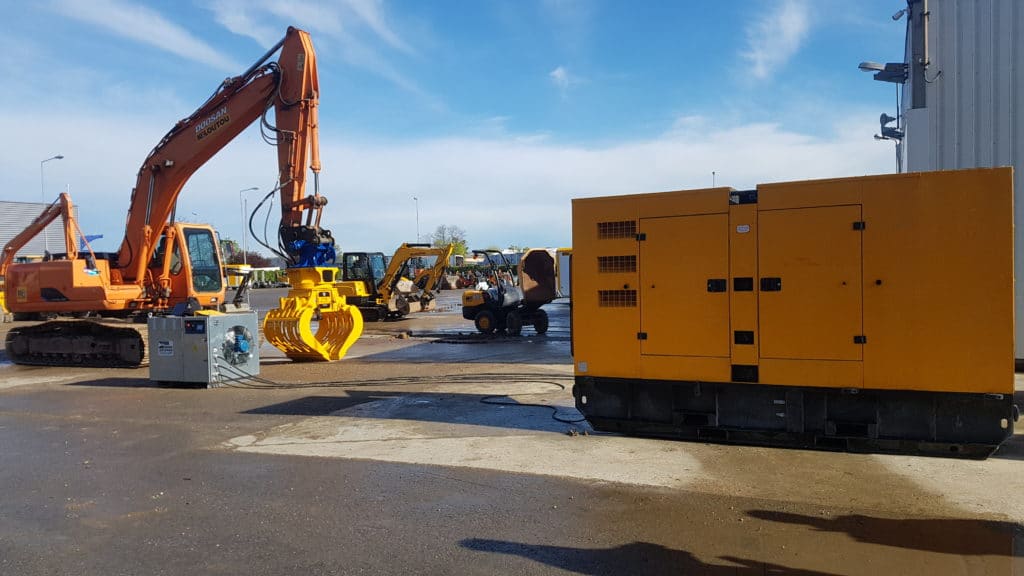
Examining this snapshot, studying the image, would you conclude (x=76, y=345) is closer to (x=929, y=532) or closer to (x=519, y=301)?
(x=519, y=301)

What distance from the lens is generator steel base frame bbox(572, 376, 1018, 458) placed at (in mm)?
6359

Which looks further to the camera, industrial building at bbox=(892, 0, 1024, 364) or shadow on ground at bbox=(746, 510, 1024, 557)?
industrial building at bbox=(892, 0, 1024, 364)

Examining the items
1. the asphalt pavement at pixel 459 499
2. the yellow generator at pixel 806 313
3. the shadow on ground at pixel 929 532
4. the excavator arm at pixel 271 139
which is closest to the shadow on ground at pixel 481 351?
the excavator arm at pixel 271 139

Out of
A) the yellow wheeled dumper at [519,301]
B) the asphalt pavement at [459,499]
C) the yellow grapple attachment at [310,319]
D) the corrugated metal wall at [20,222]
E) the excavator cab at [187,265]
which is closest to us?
the asphalt pavement at [459,499]

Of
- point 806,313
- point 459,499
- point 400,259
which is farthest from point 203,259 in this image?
point 806,313

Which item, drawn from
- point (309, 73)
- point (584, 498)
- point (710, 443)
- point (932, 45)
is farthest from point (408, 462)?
point (932, 45)

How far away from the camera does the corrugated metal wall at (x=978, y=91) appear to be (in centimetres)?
1074

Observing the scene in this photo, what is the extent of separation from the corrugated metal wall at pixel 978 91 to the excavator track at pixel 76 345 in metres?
15.4

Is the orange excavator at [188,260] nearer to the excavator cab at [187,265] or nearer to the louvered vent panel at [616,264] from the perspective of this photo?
the excavator cab at [187,265]

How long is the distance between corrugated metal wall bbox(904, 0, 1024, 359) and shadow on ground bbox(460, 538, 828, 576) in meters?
8.67

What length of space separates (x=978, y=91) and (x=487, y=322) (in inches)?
494

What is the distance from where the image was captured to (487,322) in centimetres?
2008

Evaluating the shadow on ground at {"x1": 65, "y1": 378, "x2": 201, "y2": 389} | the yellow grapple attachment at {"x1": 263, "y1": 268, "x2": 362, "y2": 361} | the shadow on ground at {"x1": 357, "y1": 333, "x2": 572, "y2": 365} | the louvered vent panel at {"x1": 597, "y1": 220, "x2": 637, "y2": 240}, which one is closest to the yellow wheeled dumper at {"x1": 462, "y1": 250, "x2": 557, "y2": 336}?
the shadow on ground at {"x1": 357, "y1": 333, "x2": 572, "y2": 365}

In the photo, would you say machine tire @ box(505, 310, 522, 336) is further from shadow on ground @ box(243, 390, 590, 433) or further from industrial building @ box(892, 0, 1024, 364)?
industrial building @ box(892, 0, 1024, 364)
